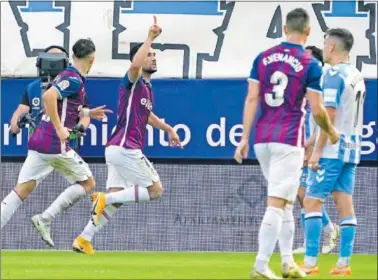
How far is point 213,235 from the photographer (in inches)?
586

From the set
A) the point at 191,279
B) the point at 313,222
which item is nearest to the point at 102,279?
the point at 191,279

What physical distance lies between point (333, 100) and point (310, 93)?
0.72 metres

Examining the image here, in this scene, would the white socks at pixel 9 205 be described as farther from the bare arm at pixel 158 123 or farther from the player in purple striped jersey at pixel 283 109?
the player in purple striped jersey at pixel 283 109

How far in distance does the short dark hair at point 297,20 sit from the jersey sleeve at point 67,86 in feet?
11.3

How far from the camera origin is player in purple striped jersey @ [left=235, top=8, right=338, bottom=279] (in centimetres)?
1016

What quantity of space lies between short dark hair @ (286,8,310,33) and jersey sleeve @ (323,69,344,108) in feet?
2.47

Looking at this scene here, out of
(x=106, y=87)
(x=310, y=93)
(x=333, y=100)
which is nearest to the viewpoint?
(x=310, y=93)

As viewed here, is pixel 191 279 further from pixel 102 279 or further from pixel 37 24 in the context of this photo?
pixel 37 24

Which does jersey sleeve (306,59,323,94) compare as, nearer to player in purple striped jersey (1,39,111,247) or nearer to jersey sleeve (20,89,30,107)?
player in purple striped jersey (1,39,111,247)

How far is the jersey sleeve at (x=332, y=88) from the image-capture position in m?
10.8

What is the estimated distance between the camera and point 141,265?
40.4 ft

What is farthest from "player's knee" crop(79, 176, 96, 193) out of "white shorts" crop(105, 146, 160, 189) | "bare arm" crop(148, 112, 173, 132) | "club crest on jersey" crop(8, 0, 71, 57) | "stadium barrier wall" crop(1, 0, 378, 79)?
"club crest on jersey" crop(8, 0, 71, 57)

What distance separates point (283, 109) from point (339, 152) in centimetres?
104

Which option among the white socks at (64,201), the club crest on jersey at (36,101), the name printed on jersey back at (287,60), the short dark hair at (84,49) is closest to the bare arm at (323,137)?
the name printed on jersey back at (287,60)
